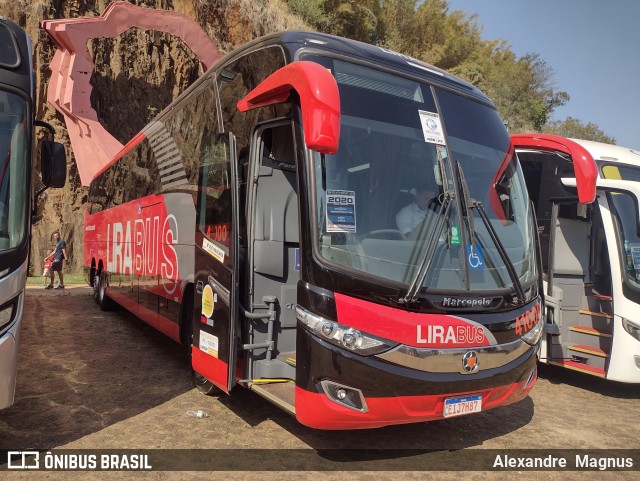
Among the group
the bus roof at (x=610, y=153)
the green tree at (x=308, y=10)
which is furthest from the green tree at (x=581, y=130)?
the bus roof at (x=610, y=153)

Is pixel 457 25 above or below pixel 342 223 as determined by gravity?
above

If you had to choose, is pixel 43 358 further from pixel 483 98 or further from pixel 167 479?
pixel 483 98

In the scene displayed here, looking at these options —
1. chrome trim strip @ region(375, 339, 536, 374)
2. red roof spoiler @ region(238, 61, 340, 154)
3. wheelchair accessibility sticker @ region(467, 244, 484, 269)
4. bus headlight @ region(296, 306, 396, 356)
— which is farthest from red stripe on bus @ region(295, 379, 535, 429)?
red roof spoiler @ region(238, 61, 340, 154)

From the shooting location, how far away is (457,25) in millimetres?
46844

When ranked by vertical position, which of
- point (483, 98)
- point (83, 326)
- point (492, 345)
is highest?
point (483, 98)

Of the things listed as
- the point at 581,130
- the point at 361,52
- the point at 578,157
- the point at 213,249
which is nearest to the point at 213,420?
the point at 213,249

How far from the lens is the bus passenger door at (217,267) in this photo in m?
4.67

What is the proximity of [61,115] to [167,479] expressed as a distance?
64.0 ft

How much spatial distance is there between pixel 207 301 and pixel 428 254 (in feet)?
7.43

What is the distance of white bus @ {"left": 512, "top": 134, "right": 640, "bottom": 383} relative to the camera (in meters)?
6.48

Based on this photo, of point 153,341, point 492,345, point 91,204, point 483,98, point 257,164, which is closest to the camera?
point 492,345

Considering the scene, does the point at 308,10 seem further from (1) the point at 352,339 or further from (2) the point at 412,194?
(1) the point at 352,339

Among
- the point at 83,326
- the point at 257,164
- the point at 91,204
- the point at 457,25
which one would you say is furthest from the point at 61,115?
the point at 457,25

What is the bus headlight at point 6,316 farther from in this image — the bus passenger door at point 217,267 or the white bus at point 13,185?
the bus passenger door at point 217,267
